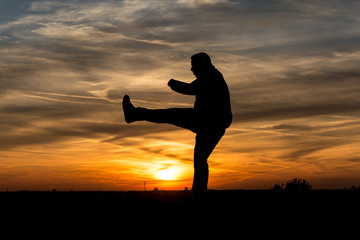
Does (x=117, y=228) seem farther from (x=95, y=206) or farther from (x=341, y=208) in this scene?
(x=341, y=208)

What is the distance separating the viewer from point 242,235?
8.26 meters

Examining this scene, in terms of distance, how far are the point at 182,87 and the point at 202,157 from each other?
177 centimetres

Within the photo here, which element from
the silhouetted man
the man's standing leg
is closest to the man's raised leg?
the silhouetted man

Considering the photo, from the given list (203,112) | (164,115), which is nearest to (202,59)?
(203,112)

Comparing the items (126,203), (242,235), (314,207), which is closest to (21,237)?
(242,235)

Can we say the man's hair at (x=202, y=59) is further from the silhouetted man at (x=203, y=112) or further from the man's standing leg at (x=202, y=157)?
the man's standing leg at (x=202, y=157)

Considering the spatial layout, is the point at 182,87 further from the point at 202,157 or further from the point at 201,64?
the point at 202,157

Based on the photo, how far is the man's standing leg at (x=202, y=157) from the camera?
1231 centimetres

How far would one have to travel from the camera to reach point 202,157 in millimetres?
12406

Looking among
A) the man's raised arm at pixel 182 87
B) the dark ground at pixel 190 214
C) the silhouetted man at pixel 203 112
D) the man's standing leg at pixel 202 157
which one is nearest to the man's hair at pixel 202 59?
the silhouetted man at pixel 203 112

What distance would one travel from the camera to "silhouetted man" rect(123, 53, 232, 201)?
40.0ft

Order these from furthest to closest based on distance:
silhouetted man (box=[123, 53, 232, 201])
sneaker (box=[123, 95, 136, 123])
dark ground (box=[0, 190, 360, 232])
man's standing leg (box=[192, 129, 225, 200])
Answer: sneaker (box=[123, 95, 136, 123]) → man's standing leg (box=[192, 129, 225, 200]) → silhouetted man (box=[123, 53, 232, 201]) → dark ground (box=[0, 190, 360, 232])

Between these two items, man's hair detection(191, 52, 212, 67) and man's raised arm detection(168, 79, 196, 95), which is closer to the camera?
man's hair detection(191, 52, 212, 67)

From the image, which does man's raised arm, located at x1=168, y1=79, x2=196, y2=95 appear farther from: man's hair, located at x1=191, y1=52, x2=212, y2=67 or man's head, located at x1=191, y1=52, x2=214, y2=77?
man's hair, located at x1=191, y1=52, x2=212, y2=67
